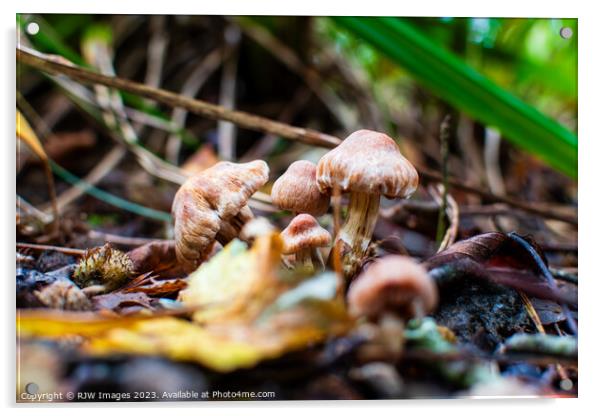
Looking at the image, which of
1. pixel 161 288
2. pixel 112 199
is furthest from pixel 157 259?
pixel 112 199

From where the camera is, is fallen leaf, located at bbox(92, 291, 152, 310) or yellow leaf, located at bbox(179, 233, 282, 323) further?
fallen leaf, located at bbox(92, 291, 152, 310)

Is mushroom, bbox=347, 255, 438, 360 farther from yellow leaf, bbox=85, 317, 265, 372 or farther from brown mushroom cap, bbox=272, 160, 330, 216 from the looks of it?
brown mushroom cap, bbox=272, 160, 330, 216

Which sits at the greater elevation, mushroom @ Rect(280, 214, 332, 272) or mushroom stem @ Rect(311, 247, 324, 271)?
mushroom @ Rect(280, 214, 332, 272)

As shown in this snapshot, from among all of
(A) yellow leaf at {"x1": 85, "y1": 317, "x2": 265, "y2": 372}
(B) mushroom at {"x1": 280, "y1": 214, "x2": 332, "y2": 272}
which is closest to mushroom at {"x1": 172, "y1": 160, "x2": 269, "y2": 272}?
(B) mushroom at {"x1": 280, "y1": 214, "x2": 332, "y2": 272}

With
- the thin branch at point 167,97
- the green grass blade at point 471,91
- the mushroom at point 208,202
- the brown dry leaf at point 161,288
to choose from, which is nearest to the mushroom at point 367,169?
the mushroom at point 208,202

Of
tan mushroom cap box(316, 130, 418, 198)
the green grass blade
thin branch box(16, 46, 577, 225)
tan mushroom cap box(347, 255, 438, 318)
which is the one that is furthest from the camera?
the green grass blade
